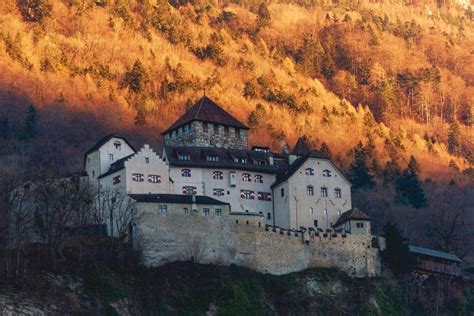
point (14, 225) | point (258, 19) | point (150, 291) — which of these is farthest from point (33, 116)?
point (258, 19)

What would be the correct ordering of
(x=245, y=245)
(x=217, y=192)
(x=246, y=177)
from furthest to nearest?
(x=246, y=177) < (x=217, y=192) < (x=245, y=245)

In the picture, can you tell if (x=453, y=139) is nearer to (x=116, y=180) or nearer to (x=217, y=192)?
(x=217, y=192)

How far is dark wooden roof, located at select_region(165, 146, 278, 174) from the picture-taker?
93125mm

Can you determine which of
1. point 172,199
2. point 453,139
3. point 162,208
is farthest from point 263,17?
point 162,208

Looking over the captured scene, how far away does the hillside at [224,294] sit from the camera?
76.9 meters

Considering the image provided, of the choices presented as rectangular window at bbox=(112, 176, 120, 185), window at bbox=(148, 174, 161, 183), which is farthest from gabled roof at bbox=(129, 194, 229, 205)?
rectangular window at bbox=(112, 176, 120, 185)

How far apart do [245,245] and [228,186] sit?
29.3ft

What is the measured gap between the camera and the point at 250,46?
17588 centimetres

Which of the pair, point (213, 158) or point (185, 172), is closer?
point (185, 172)

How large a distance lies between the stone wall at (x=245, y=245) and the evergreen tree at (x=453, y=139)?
74.5 meters

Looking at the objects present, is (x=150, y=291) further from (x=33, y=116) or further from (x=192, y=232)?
(x=33, y=116)

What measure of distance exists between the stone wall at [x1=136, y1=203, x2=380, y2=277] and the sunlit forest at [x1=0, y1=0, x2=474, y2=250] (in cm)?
1587

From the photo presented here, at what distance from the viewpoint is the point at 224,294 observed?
8306 cm

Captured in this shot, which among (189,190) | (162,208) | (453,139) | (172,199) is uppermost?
(453,139)
